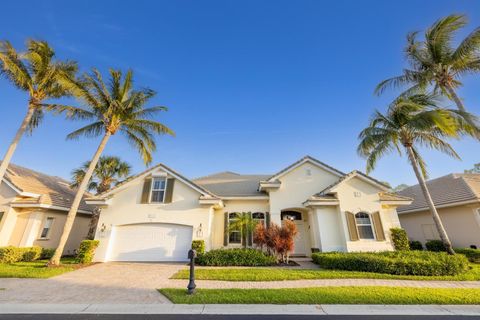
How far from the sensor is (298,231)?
48.3ft

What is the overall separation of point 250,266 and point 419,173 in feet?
38.2

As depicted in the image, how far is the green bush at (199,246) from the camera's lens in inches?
472

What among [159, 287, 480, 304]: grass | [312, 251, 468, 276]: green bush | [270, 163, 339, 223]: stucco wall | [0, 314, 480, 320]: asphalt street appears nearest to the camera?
[0, 314, 480, 320]: asphalt street

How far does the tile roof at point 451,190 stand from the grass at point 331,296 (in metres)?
10.4

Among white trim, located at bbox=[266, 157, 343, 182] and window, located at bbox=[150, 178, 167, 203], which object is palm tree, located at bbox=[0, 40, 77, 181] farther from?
white trim, located at bbox=[266, 157, 343, 182]

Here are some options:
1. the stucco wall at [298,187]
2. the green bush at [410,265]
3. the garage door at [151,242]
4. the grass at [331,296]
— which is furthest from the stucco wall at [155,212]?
the green bush at [410,265]

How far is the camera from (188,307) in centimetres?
532

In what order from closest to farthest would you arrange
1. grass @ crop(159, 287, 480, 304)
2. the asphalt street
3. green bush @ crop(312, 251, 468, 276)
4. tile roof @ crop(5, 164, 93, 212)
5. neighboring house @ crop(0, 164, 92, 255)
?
the asphalt street → grass @ crop(159, 287, 480, 304) → green bush @ crop(312, 251, 468, 276) → neighboring house @ crop(0, 164, 92, 255) → tile roof @ crop(5, 164, 93, 212)

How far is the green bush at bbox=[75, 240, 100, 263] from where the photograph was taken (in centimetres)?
1192

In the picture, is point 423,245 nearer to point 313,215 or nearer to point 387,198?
point 387,198

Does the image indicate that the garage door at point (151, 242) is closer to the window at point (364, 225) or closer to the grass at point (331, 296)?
the grass at point (331, 296)

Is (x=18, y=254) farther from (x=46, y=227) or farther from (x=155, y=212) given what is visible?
(x=155, y=212)

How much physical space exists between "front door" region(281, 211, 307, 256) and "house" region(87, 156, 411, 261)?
68 mm

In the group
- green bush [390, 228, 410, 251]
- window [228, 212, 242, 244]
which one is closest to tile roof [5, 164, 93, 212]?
window [228, 212, 242, 244]
